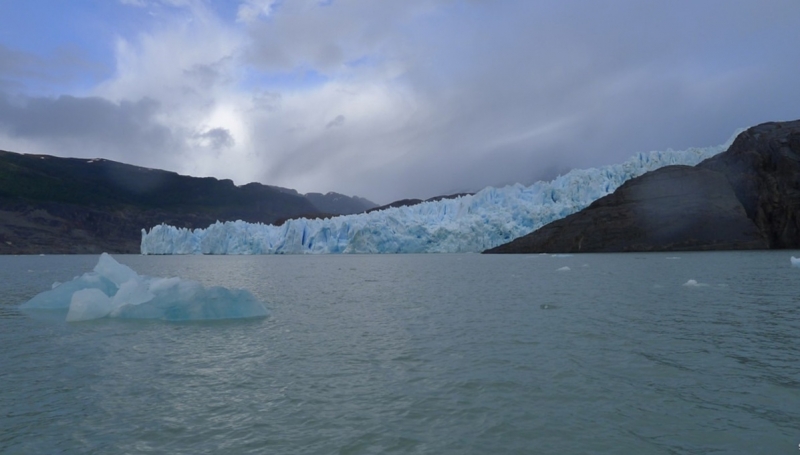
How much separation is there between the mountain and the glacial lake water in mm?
45444

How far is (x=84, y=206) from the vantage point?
469 ft

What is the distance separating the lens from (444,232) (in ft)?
205

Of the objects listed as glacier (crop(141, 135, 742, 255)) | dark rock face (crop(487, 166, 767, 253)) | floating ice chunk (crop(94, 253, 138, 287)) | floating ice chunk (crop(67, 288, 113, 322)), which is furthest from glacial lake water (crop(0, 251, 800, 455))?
glacier (crop(141, 135, 742, 255))

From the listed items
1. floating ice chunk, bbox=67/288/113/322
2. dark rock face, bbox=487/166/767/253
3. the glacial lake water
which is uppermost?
dark rock face, bbox=487/166/767/253

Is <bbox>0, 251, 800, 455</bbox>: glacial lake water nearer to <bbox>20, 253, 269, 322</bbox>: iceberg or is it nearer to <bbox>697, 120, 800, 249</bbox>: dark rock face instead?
<bbox>20, 253, 269, 322</bbox>: iceberg

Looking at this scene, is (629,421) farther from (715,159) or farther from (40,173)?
(40,173)

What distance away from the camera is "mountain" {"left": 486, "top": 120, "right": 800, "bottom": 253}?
171 ft

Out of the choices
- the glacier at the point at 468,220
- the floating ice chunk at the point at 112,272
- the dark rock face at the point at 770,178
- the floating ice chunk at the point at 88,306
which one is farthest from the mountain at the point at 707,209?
the floating ice chunk at the point at 88,306

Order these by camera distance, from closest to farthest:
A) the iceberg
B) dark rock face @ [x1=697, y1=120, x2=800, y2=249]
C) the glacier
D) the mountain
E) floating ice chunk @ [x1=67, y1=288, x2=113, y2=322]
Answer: floating ice chunk @ [x1=67, y1=288, x2=113, y2=322] → the iceberg → dark rock face @ [x1=697, y1=120, x2=800, y2=249] → the mountain → the glacier

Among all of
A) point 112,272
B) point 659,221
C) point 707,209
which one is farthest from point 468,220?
point 112,272

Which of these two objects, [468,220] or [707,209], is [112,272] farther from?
[707,209]

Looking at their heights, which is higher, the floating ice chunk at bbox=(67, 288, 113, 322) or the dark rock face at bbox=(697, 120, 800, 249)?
the dark rock face at bbox=(697, 120, 800, 249)

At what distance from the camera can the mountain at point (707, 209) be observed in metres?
52.2

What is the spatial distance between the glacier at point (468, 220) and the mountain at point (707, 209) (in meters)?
3.68
